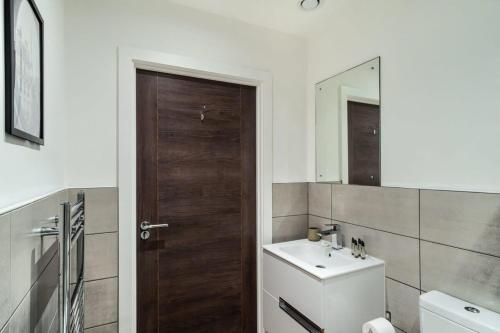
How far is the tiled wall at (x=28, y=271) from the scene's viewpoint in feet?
1.84

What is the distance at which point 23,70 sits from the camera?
2.38 ft

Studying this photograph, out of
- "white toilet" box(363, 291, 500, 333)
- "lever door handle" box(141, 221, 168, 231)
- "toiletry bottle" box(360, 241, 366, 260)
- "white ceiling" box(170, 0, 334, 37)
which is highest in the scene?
"white ceiling" box(170, 0, 334, 37)

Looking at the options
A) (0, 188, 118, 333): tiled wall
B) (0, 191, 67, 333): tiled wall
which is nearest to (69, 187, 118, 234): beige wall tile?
(0, 188, 118, 333): tiled wall

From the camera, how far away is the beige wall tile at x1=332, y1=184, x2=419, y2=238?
4.42ft

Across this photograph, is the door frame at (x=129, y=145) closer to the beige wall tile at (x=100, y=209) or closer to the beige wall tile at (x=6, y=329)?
the beige wall tile at (x=100, y=209)

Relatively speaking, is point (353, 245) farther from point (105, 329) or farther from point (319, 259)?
point (105, 329)

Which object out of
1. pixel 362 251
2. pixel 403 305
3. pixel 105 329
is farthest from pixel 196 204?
pixel 403 305

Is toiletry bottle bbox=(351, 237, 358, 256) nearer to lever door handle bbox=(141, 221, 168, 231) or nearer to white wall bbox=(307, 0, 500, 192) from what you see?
white wall bbox=(307, 0, 500, 192)

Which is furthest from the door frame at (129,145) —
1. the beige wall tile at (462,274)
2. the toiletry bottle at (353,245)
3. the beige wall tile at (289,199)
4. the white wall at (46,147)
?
the beige wall tile at (462,274)

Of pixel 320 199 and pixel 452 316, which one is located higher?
pixel 320 199

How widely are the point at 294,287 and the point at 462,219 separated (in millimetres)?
902

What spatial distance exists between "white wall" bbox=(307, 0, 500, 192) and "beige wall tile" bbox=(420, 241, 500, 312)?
11.9 inches

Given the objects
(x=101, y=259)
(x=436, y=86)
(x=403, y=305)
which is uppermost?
(x=436, y=86)

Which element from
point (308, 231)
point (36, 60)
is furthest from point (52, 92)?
point (308, 231)
